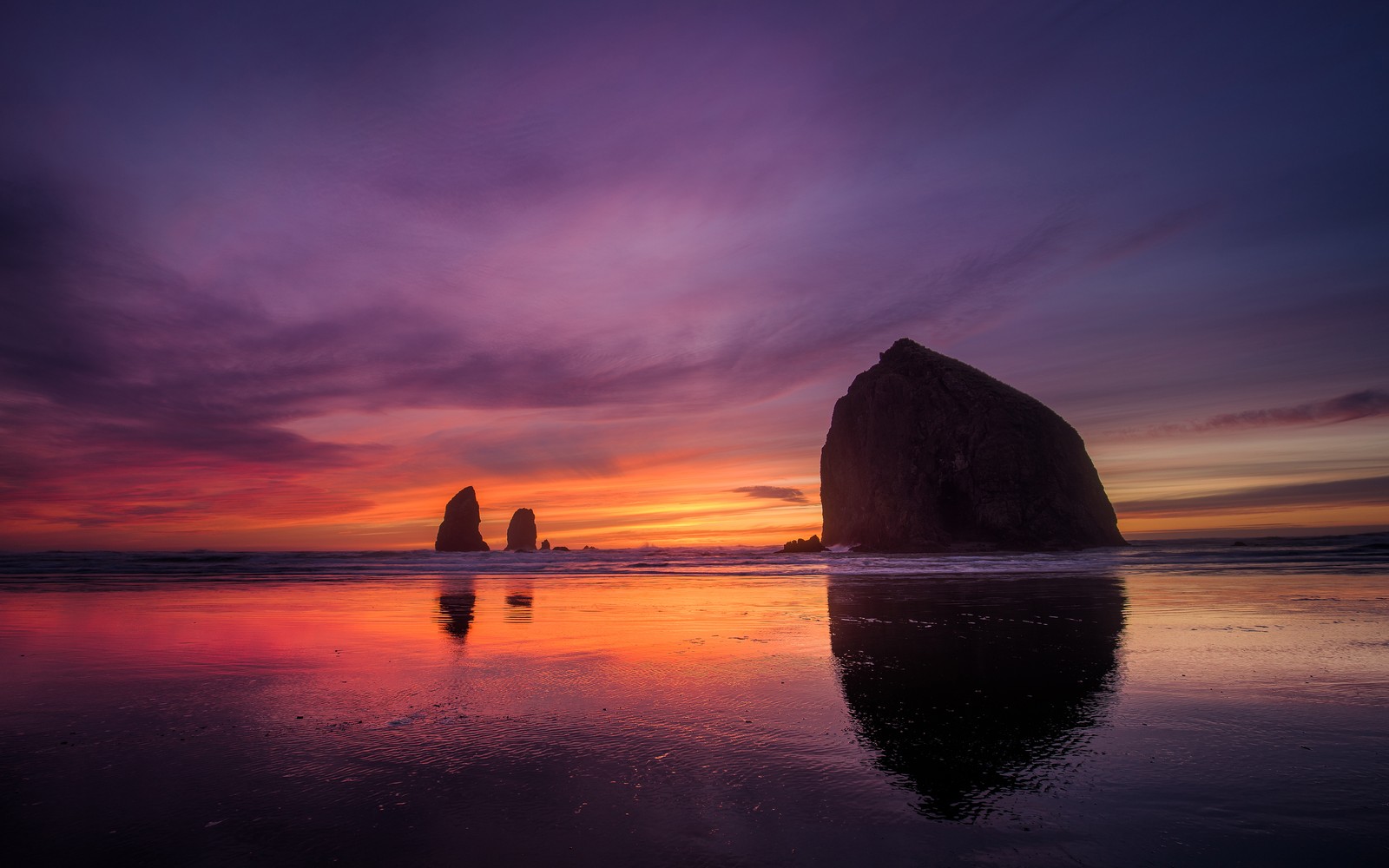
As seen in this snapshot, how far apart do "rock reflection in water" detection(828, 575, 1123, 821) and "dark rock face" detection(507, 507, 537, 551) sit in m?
122

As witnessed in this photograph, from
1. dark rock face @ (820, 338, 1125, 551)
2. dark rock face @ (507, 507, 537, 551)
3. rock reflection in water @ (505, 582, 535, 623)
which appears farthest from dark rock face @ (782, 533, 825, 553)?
dark rock face @ (507, 507, 537, 551)

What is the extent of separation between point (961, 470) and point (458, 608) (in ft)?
221

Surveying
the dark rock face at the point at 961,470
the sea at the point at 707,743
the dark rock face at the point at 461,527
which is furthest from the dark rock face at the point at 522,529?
the sea at the point at 707,743

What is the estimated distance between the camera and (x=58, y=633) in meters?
11.1

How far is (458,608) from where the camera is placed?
15.9 metres

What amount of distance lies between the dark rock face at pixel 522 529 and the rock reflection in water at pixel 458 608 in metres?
108

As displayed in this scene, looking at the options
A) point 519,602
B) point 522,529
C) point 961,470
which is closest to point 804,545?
point 961,470

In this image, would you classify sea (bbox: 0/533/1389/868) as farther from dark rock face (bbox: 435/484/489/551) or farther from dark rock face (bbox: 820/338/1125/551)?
dark rock face (bbox: 435/484/489/551)

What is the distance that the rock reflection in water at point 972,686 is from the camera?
14.5ft

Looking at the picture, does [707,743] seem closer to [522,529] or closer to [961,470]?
[961,470]

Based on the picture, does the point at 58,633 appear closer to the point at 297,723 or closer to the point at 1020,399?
the point at 297,723

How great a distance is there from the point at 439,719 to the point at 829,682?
4133 millimetres

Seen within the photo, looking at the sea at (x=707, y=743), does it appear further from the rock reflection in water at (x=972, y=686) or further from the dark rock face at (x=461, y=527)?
the dark rock face at (x=461, y=527)

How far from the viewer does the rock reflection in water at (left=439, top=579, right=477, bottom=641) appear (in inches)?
468
